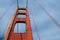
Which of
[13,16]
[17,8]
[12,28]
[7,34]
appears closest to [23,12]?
[17,8]

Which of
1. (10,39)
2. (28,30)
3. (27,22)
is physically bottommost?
(10,39)

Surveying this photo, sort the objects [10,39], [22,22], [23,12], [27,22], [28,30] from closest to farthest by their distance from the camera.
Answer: [10,39]
[28,30]
[27,22]
[22,22]
[23,12]

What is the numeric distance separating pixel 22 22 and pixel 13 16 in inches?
62.2

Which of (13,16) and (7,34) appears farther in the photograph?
(13,16)

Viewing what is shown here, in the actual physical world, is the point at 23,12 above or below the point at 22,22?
above

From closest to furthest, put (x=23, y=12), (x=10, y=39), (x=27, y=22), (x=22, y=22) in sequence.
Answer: (x=10, y=39) < (x=27, y=22) < (x=22, y=22) < (x=23, y=12)

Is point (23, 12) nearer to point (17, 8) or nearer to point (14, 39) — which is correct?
point (17, 8)

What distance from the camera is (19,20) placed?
25781 mm

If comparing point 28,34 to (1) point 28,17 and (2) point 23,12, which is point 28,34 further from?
(2) point 23,12

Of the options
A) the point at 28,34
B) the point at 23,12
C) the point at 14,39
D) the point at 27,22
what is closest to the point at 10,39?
the point at 14,39

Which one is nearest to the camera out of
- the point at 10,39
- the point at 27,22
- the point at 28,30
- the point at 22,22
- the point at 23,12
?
the point at 10,39

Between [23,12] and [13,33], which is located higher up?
[23,12]

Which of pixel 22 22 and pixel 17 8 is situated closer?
pixel 22 22

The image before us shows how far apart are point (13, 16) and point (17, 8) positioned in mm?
4537
